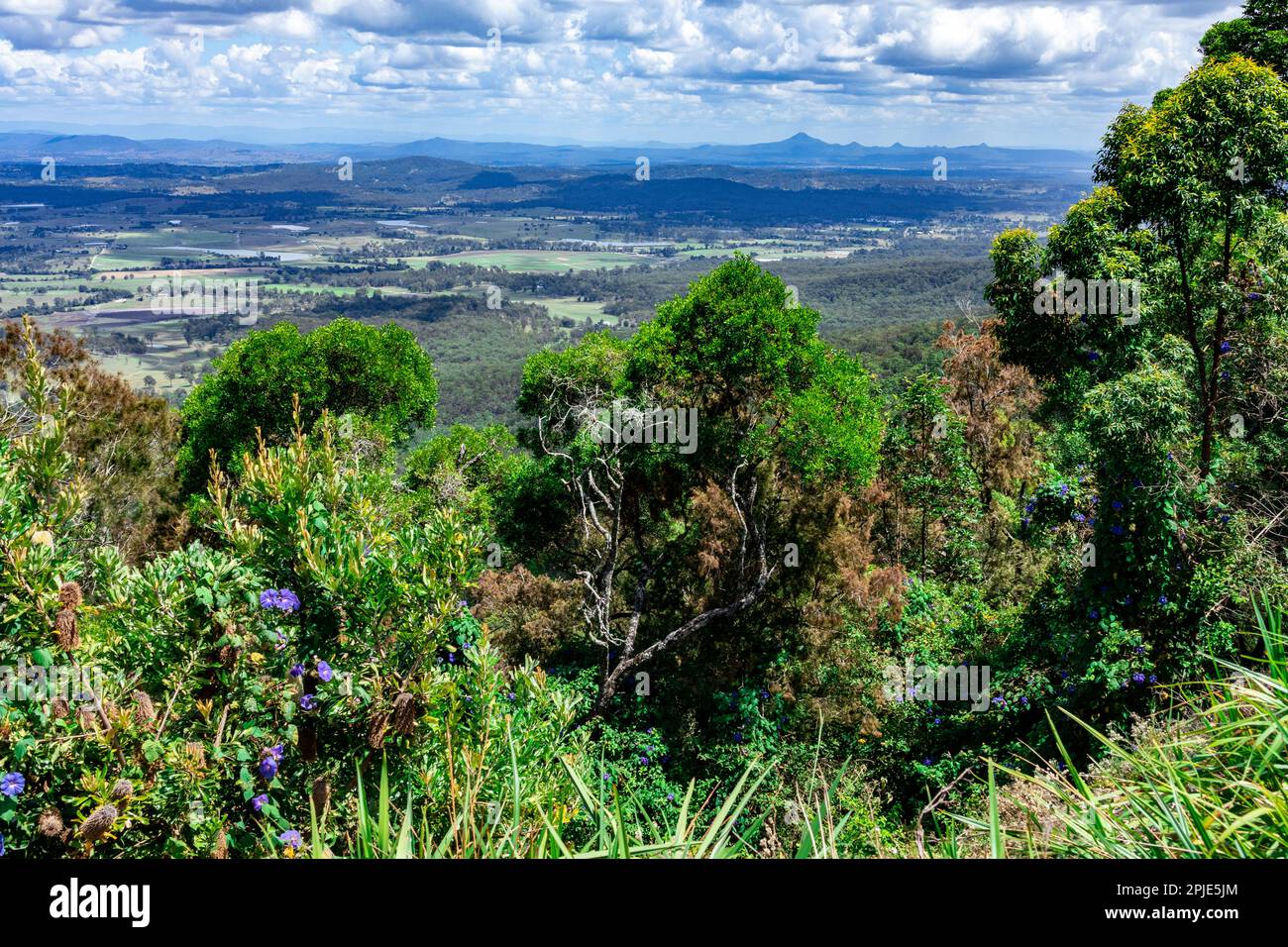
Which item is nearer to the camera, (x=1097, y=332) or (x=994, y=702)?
(x=994, y=702)

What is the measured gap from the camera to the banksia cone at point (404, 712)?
3.29 meters

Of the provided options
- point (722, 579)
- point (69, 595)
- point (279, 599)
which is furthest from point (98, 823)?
point (722, 579)

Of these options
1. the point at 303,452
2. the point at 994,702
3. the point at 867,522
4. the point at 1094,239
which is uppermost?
the point at 1094,239

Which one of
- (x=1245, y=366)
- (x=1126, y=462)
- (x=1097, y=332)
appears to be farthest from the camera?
(x=1097, y=332)

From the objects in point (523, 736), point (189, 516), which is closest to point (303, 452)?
point (523, 736)

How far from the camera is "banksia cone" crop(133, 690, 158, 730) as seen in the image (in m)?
2.87

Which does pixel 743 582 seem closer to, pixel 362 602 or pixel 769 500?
pixel 769 500

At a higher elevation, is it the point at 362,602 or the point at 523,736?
the point at 362,602

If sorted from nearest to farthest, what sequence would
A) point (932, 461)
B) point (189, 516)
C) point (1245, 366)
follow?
point (1245, 366) → point (932, 461) → point (189, 516)

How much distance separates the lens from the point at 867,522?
10.7 m

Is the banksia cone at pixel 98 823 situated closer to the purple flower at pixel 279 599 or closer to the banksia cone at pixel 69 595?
the banksia cone at pixel 69 595

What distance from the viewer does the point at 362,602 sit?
133 inches

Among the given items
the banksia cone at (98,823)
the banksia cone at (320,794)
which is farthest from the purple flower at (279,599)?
the banksia cone at (98,823)

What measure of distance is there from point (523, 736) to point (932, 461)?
34.6ft
